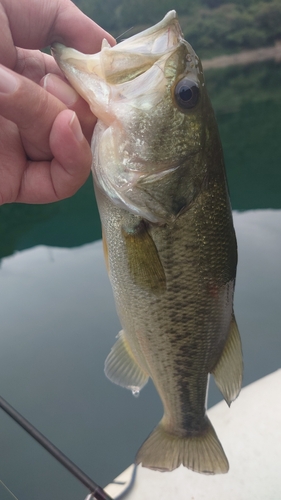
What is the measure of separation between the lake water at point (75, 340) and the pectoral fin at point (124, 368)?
1482mm

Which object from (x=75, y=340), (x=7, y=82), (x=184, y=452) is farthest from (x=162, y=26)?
(x=75, y=340)

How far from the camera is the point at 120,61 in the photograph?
1.17 metres

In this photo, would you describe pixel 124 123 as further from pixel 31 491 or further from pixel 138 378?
pixel 31 491

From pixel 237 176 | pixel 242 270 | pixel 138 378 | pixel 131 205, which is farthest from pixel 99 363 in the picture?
pixel 237 176

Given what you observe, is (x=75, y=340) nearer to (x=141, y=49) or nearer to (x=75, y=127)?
(x=75, y=127)

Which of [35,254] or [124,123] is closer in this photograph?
[124,123]

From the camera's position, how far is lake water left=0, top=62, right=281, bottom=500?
3205 mm

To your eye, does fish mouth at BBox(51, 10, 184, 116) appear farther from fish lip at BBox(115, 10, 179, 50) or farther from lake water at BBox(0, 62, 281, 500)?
lake water at BBox(0, 62, 281, 500)

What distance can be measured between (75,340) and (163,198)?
3431 millimetres

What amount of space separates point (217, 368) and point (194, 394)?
0.14 metres

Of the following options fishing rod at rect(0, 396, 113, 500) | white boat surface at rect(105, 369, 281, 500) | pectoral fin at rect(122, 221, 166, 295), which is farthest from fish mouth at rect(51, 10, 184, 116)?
white boat surface at rect(105, 369, 281, 500)

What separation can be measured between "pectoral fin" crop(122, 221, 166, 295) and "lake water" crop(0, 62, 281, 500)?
190cm

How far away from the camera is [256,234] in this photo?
235 inches

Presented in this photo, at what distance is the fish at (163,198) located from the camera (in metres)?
1.20
